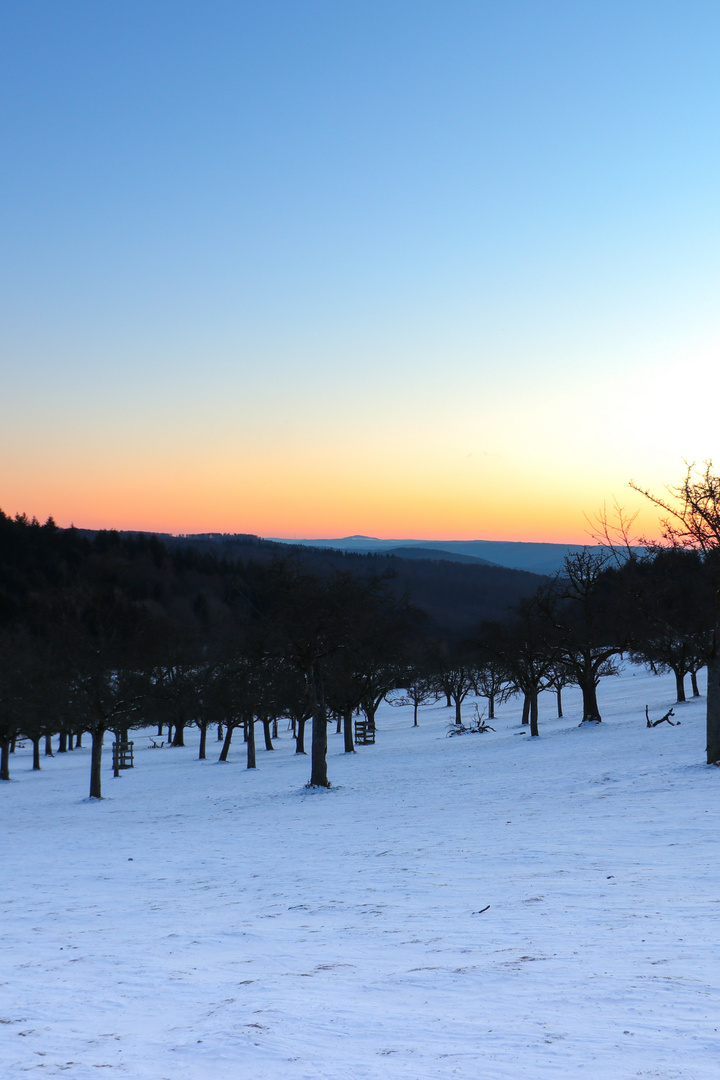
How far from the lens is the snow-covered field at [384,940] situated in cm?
512

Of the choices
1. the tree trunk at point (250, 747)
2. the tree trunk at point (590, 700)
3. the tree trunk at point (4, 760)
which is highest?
the tree trunk at point (590, 700)

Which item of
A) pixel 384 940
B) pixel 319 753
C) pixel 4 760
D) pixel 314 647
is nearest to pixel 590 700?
pixel 319 753

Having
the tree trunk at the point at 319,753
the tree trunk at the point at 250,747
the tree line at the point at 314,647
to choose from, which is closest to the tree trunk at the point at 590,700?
the tree line at the point at 314,647

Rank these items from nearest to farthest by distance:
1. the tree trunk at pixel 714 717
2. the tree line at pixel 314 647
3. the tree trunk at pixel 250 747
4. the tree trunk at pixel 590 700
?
the tree trunk at pixel 714 717
the tree line at pixel 314 647
the tree trunk at pixel 590 700
the tree trunk at pixel 250 747

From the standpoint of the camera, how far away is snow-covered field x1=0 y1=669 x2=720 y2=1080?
5.12 metres

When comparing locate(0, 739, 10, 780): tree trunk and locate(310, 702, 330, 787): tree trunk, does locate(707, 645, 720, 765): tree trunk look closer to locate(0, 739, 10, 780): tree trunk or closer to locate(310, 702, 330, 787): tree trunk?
locate(310, 702, 330, 787): tree trunk

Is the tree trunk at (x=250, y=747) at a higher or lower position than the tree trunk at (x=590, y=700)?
lower

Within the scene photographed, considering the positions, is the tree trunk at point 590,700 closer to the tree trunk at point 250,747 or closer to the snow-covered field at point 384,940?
the tree trunk at point 250,747

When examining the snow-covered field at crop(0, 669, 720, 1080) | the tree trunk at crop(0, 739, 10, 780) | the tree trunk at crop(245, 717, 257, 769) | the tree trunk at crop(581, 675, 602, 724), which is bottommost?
the tree trunk at crop(0, 739, 10, 780)

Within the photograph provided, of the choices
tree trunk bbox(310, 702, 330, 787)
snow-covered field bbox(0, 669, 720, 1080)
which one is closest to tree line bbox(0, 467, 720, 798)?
tree trunk bbox(310, 702, 330, 787)

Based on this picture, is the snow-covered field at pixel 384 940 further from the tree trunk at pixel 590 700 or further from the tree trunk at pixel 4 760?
the tree trunk at pixel 4 760

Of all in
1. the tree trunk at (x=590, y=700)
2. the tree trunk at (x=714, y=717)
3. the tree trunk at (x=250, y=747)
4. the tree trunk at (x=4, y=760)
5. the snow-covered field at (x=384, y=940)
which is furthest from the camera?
the tree trunk at (x=4, y=760)

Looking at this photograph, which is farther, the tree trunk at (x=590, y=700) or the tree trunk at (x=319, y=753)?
the tree trunk at (x=590, y=700)

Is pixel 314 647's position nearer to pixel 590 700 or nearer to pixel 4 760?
pixel 590 700
